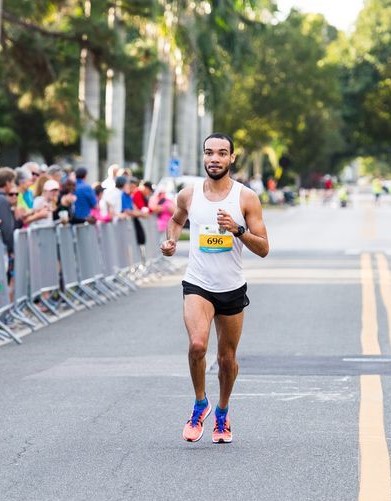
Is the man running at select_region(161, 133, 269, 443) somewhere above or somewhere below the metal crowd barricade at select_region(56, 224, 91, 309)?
above

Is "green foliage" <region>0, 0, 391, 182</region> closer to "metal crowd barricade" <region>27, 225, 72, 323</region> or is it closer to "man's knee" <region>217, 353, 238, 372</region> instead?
"metal crowd barricade" <region>27, 225, 72, 323</region>

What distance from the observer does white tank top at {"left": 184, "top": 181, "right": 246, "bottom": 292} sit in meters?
9.18

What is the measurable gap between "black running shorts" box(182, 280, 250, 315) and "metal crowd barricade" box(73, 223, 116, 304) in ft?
35.6

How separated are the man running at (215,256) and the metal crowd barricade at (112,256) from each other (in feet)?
40.4

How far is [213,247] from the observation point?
30.2 feet

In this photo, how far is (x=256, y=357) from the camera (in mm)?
14094

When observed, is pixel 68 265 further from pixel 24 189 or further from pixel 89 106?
pixel 89 106

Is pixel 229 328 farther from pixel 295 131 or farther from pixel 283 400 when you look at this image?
pixel 295 131

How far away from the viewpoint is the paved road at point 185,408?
7.98 m

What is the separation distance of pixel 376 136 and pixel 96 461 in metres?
106

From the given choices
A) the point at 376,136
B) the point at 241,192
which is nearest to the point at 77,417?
the point at 241,192

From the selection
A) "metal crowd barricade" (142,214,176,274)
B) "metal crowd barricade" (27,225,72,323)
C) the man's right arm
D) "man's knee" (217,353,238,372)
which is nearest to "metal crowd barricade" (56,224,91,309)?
"metal crowd barricade" (27,225,72,323)

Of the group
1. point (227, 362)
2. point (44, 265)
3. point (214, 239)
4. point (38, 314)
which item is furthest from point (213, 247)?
point (44, 265)

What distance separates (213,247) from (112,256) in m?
13.1
